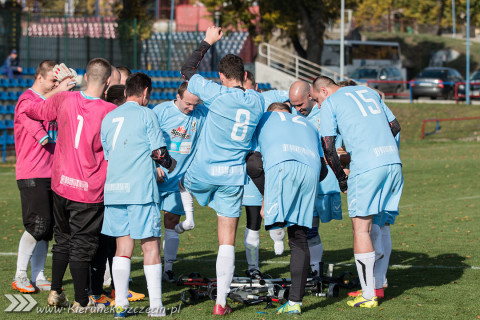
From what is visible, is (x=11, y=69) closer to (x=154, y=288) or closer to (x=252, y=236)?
(x=252, y=236)

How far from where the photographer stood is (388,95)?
130 feet

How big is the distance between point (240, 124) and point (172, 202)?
188 cm

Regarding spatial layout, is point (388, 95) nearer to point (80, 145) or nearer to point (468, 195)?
point (468, 195)

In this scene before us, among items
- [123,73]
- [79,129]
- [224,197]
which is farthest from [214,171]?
[123,73]

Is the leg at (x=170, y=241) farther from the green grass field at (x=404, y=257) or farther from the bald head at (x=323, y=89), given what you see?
the bald head at (x=323, y=89)

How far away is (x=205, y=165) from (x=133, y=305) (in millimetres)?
1544

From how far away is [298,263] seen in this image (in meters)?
6.68

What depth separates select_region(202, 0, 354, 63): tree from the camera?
3800 centimetres

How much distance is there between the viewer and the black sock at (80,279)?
6.77m

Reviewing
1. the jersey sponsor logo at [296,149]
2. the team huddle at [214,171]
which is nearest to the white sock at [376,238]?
the team huddle at [214,171]

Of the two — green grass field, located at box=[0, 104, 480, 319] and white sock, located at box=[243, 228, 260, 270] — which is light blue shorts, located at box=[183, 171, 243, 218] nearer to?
green grass field, located at box=[0, 104, 480, 319]

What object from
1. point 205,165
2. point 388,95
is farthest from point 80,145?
point 388,95

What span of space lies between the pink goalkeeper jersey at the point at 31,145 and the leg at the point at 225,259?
203cm

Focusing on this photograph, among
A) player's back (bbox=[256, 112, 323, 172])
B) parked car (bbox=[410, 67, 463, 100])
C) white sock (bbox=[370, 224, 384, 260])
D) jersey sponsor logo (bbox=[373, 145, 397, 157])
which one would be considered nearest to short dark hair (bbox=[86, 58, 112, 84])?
player's back (bbox=[256, 112, 323, 172])
